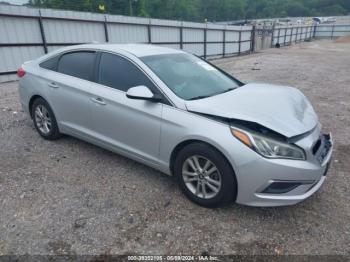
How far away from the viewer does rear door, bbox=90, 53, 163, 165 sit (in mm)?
3293

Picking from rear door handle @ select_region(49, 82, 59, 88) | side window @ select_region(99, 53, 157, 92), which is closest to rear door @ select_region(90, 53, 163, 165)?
side window @ select_region(99, 53, 157, 92)

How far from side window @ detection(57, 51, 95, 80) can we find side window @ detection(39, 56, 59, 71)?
102 millimetres

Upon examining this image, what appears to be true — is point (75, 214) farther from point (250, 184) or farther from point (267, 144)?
point (267, 144)

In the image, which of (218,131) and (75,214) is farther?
(75,214)

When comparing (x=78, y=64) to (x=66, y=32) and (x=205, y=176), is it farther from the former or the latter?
(x=66, y=32)

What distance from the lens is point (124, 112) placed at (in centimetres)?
347

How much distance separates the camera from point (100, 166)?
400 centimetres

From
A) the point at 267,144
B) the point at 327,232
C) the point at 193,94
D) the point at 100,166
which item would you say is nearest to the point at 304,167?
the point at 267,144

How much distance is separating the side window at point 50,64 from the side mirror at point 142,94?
6.26 ft

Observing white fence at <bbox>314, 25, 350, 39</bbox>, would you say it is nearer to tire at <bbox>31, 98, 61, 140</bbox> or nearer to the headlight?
tire at <bbox>31, 98, 61, 140</bbox>

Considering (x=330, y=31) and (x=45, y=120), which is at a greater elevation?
(x=45, y=120)

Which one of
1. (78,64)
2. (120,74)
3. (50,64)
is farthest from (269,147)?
(50,64)

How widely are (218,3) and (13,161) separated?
123 m

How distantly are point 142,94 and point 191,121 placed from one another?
62 centimetres
